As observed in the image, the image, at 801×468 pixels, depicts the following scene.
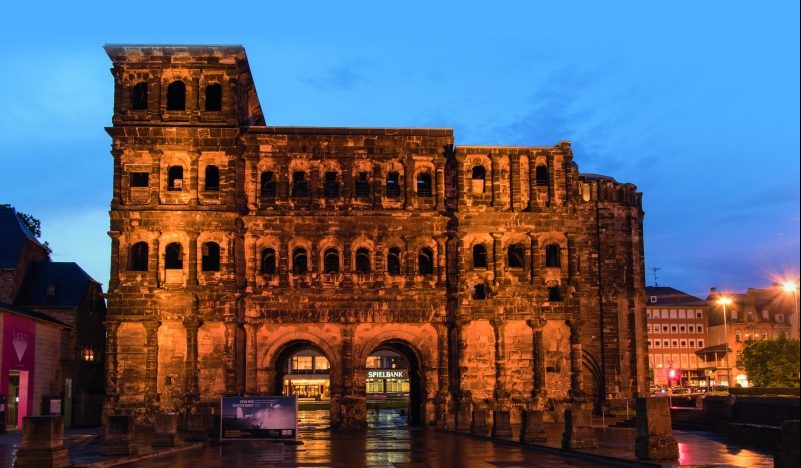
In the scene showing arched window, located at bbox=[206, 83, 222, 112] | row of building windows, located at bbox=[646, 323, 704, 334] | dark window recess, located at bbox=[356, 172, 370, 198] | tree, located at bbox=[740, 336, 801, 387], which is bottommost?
tree, located at bbox=[740, 336, 801, 387]

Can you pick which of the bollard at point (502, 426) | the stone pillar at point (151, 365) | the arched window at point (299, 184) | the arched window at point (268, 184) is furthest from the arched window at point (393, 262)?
the bollard at point (502, 426)

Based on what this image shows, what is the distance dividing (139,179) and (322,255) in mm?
11603

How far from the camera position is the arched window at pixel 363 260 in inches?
2153

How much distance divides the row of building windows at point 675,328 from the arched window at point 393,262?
87268 millimetres

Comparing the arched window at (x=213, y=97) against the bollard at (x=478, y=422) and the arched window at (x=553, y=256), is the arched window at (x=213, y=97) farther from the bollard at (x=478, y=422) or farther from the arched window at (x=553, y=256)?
the bollard at (x=478, y=422)

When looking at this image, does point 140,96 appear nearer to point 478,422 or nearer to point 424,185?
point 424,185

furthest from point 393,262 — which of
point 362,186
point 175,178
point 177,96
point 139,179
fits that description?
point 177,96

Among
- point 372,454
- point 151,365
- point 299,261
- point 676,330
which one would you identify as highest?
point 299,261

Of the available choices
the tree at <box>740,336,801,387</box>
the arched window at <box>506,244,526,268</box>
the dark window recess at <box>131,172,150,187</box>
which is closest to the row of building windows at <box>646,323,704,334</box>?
the tree at <box>740,336,801,387</box>

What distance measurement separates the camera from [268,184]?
54906mm

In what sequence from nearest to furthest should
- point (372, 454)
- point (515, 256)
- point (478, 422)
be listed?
point (372, 454) < point (478, 422) < point (515, 256)

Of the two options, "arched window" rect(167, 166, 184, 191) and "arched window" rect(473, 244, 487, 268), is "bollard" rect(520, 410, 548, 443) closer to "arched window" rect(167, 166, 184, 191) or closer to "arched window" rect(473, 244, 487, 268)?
"arched window" rect(473, 244, 487, 268)

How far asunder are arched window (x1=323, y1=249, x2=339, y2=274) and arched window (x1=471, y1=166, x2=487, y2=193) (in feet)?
30.2

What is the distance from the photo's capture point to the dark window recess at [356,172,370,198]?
55031mm
